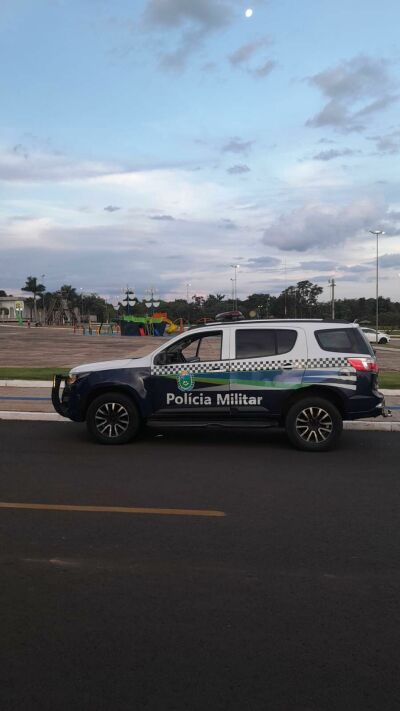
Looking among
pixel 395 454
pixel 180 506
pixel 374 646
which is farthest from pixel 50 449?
pixel 374 646

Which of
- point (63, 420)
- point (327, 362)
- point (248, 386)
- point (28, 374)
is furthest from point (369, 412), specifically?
point (28, 374)

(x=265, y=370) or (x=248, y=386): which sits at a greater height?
(x=265, y=370)

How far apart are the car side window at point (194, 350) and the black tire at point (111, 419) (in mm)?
791

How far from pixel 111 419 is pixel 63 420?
8.63 ft

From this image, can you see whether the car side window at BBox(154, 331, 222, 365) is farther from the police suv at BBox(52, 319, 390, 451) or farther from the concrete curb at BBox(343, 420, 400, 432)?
the concrete curb at BBox(343, 420, 400, 432)

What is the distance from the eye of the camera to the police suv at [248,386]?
835cm

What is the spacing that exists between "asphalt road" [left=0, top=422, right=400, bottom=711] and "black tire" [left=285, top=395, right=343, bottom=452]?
4.01ft

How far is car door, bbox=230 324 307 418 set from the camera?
8430 mm

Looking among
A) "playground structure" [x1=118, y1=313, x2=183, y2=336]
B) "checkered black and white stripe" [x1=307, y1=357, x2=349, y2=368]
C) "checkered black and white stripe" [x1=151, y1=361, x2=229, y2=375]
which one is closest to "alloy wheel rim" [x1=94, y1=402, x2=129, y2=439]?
"checkered black and white stripe" [x1=151, y1=361, x2=229, y2=375]

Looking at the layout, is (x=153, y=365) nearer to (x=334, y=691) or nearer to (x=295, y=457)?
(x=295, y=457)

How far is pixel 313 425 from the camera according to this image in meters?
8.37

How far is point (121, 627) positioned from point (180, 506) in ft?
7.61

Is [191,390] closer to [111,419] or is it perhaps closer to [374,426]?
[111,419]

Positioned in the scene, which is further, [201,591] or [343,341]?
[343,341]
